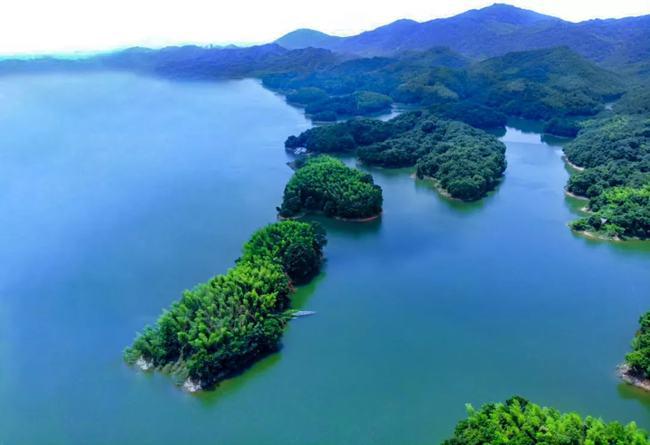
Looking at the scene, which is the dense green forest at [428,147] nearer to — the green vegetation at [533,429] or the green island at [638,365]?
the green island at [638,365]

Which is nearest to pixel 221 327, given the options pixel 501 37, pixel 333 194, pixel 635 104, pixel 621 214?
pixel 333 194

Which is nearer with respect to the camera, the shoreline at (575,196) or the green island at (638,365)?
the green island at (638,365)

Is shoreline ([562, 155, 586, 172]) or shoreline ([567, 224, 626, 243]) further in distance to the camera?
shoreline ([562, 155, 586, 172])

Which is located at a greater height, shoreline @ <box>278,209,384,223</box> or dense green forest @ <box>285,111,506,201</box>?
dense green forest @ <box>285,111,506,201</box>

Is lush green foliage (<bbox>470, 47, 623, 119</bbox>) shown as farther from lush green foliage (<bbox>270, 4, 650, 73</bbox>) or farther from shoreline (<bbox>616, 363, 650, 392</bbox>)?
shoreline (<bbox>616, 363, 650, 392</bbox>)

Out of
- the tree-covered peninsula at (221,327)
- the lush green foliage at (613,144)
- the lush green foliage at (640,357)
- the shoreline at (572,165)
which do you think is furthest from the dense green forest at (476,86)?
the lush green foliage at (640,357)

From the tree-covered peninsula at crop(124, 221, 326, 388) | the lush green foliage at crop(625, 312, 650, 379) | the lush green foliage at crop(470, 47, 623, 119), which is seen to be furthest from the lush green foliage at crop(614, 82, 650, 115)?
the tree-covered peninsula at crop(124, 221, 326, 388)
